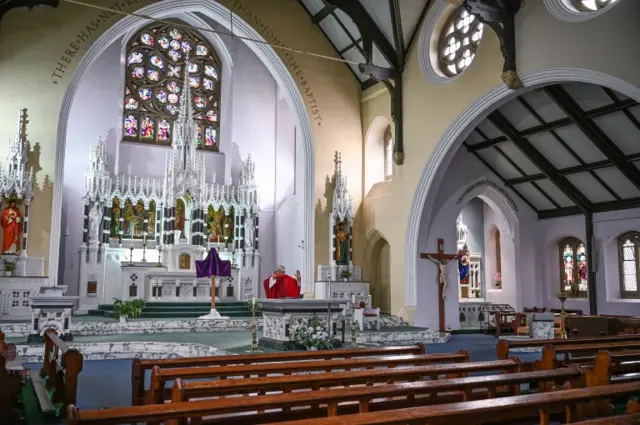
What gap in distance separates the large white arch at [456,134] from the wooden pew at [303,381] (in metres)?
7.50

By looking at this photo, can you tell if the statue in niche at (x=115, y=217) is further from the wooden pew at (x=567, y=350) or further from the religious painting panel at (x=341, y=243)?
the wooden pew at (x=567, y=350)

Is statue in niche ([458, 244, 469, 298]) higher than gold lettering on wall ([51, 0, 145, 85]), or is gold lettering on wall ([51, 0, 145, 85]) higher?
gold lettering on wall ([51, 0, 145, 85])

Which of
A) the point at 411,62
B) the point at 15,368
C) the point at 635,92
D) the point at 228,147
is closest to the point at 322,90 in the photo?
the point at 411,62

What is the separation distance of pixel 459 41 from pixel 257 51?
230 inches

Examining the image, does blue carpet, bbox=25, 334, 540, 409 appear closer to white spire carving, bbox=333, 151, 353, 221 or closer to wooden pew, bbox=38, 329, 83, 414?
wooden pew, bbox=38, 329, 83, 414

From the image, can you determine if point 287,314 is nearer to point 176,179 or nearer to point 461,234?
point 176,179

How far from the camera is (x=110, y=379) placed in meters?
8.33

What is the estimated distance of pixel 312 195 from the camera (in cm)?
1711

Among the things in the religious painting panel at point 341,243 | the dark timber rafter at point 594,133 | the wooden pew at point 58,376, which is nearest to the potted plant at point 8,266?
the wooden pew at point 58,376

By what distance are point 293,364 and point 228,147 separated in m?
15.8

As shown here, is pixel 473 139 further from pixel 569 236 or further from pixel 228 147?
pixel 228 147

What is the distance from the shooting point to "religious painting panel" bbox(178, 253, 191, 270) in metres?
17.8

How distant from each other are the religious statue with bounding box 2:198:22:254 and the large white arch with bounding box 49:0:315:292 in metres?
0.75

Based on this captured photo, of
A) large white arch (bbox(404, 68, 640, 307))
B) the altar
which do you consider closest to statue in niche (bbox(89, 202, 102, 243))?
the altar
